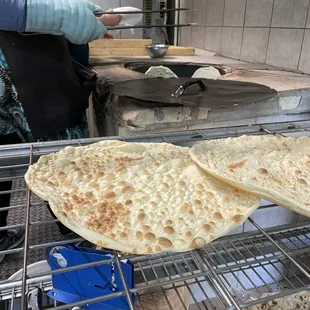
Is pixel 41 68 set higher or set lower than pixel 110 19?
lower

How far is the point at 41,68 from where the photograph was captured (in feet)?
4.04

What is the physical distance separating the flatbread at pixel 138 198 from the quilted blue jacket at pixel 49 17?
60 cm

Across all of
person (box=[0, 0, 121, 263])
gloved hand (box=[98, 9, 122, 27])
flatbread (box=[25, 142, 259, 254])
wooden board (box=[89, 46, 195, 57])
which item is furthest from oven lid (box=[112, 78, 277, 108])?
wooden board (box=[89, 46, 195, 57])

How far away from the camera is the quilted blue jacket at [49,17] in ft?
3.53

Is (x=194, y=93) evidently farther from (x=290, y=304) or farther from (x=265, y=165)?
(x=290, y=304)

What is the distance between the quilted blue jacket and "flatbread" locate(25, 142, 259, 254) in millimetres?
598

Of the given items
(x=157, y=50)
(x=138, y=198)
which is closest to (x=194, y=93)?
(x=138, y=198)

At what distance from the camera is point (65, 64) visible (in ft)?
4.26

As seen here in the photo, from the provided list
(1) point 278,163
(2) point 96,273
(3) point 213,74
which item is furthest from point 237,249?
(3) point 213,74

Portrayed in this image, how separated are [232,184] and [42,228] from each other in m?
1.40

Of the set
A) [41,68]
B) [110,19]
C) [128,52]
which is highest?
[110,19]

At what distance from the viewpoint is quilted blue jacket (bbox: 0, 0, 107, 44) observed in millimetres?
1077

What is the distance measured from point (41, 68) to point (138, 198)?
2.74ft

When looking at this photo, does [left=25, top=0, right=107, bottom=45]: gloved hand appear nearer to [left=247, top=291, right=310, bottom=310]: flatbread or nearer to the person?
the person
